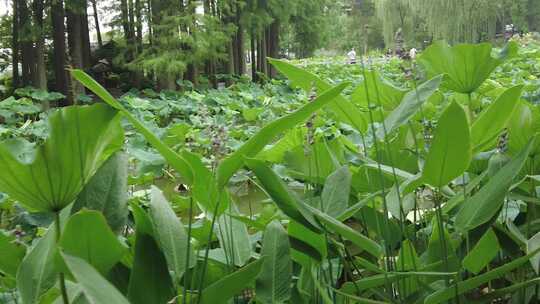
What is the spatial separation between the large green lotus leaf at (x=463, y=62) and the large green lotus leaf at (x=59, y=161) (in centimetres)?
43

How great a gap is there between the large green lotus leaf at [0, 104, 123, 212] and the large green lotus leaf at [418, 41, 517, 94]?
0.43m

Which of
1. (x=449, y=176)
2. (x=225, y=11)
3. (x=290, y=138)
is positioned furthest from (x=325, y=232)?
(x=225, y=11)

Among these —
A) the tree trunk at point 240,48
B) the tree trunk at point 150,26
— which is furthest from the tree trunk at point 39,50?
the tree trunk at point 240,48

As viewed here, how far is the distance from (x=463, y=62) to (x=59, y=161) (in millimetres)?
495

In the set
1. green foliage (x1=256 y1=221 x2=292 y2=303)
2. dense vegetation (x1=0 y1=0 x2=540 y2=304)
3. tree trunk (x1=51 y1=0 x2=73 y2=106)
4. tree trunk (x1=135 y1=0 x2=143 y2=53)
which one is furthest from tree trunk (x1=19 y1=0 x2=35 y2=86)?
green foliage (x1=256 y1=221 x2=292 y2=303)

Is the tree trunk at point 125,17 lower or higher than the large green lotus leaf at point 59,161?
higher

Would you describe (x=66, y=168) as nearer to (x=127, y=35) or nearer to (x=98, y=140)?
(x=98, y=140)

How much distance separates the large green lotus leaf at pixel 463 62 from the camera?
693 millimetres

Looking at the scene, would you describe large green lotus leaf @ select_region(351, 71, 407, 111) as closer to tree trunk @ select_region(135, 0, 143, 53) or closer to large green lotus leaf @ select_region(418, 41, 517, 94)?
large green lotus leaf @ select_region(418, 41, 517, 94)

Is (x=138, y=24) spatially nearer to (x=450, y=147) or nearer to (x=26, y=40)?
(x=26, y=40)

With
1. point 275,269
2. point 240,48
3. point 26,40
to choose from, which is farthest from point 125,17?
point 275,269

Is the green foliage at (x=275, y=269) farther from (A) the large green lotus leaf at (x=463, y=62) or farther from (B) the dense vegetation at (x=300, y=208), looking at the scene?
(A) the large green lotus leaf at (x=463, y=62)

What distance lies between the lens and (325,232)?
0.48 m

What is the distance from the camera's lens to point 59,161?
43 centimetres
